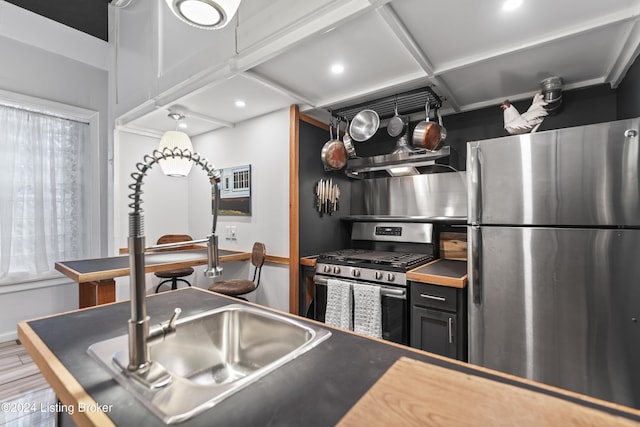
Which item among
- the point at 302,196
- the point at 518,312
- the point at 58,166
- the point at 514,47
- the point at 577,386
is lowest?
the point at 577,386

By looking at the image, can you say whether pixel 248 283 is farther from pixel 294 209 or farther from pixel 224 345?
pixel 224 345

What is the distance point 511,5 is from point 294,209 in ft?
6.01

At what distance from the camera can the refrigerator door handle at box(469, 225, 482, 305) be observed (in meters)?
1.67

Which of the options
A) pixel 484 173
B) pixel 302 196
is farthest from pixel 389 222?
pixel 484 173

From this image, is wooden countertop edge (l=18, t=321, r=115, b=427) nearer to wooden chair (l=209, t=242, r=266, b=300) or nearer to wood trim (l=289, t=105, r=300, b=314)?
wooden chair (l=209, t=242, r=266, b=300)

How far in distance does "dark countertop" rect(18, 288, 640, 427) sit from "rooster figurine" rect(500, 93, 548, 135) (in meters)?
1.79

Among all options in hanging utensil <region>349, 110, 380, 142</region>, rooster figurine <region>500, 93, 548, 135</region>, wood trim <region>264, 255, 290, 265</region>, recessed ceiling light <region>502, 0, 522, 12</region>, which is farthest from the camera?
wood trim <region>264, 255, 290, 265</region>

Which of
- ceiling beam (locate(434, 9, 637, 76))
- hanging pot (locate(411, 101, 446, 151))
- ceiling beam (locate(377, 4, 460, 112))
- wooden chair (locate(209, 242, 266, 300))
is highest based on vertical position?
ceiling beam (locate(377, 4, 460, 112))

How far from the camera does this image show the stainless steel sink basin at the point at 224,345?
88 centimetres

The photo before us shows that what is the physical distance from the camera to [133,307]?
74cm

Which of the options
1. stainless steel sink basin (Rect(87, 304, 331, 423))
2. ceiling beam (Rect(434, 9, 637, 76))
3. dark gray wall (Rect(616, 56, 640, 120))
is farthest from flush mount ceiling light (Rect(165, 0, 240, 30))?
dark gray wall (Rect(616, 56, 640, 120))

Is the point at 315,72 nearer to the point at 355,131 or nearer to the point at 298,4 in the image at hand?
the point at 298,4

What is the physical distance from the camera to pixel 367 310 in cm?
207

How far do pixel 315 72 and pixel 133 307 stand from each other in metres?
1.74
